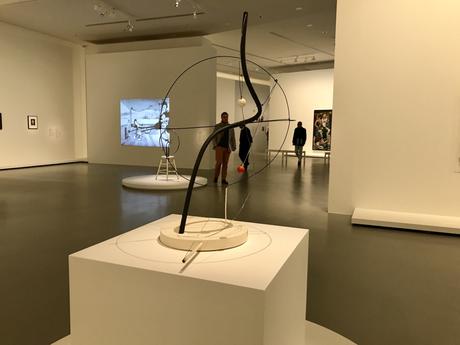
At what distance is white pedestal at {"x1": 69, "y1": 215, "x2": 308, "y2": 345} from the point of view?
4.99 ft

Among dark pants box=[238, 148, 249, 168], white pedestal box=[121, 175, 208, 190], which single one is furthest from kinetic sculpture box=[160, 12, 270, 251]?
white pedestal box=[121, 175, 208, 190]

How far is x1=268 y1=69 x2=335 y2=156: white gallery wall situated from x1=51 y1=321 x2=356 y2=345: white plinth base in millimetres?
16546

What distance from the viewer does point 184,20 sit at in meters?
11.3

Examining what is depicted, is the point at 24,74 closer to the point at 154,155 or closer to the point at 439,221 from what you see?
the point at 154,155

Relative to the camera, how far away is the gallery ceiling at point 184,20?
390 inches

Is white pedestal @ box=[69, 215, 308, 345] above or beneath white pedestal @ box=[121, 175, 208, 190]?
above

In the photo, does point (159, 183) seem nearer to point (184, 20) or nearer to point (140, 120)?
point (184, 20)

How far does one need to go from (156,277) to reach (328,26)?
39.8 ft

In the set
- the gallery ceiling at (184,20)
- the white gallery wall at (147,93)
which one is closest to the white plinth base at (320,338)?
the gallery ceiling at (184,20)

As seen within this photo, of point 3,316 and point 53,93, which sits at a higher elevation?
point 53,93

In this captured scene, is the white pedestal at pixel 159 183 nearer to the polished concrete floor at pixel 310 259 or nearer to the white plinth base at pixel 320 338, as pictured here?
the polished concrete floor at pixel 310 259

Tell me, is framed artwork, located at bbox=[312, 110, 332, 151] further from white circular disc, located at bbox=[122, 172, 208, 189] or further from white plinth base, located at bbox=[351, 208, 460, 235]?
white plinth base, located at bbox=[351, 208, 460, 235]

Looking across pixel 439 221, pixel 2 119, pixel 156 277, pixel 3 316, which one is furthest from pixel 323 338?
→ pixel 2 119

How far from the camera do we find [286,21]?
38.1ft
